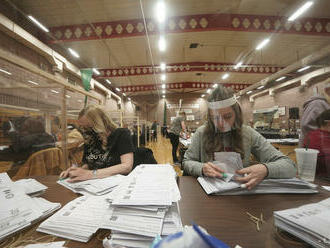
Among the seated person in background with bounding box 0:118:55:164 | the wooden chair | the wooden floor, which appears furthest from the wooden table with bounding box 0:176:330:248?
the wooden floor

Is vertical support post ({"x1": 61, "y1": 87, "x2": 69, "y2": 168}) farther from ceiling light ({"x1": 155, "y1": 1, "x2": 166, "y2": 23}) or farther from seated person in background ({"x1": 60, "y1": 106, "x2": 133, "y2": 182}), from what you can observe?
ceiling light ({"x1": 155, "y1": 1, "x2": 166, "y2": 23})

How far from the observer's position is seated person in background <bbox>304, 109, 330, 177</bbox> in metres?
0.95

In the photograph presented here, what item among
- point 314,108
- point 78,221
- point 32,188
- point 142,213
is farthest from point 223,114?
point 314,108

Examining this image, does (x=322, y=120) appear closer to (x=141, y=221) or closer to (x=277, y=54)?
(x=141, y=221)

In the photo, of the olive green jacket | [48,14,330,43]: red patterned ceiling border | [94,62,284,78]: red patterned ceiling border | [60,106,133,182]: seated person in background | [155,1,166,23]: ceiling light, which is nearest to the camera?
the olive green jacket

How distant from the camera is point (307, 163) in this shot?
90 cm

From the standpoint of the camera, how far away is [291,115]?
4262mm

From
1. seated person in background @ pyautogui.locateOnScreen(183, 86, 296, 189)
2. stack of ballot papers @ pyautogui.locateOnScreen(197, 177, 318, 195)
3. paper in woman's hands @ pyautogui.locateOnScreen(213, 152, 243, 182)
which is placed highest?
seated person in background @ pyautogui.locateOnScreen(183, 86, 296, 189)

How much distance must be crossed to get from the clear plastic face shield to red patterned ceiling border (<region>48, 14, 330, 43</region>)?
3.71 m

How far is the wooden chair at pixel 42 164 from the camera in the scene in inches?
53.8

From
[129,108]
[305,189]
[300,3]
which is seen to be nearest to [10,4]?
[305,189]

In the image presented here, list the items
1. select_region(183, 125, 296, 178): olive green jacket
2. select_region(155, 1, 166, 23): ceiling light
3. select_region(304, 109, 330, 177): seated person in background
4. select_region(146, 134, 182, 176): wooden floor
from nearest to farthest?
select_region(183, 125, 296, 178): olive green jacket < select_region(304, 109, 330, 177): seated person in background < select_region(155, 1, 166, 23): ceiling light < select_region(146, 134, 182, 176): wooden floor

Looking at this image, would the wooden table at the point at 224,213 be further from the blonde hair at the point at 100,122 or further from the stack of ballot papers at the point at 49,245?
the blonde hair at the point at 100,122

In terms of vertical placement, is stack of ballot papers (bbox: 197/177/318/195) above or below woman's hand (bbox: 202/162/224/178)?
below
